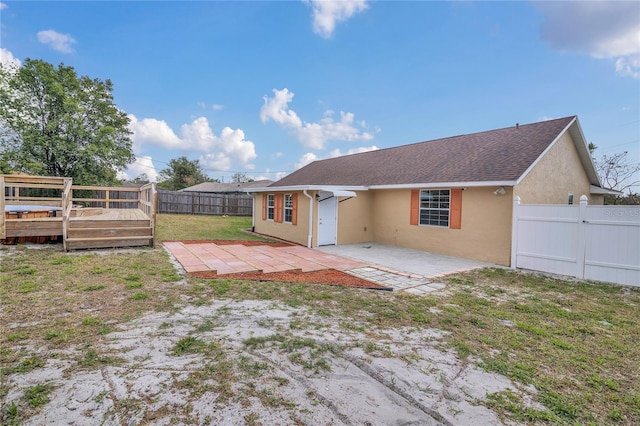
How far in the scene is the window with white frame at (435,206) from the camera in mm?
9234

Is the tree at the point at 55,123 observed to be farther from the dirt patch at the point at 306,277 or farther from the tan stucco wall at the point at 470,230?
the tan stucco wall at the point at 470,230

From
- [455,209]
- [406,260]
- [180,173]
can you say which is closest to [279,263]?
[406,260]

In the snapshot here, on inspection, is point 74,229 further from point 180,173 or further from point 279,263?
point 180,173

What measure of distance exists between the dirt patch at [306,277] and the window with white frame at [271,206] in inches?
270

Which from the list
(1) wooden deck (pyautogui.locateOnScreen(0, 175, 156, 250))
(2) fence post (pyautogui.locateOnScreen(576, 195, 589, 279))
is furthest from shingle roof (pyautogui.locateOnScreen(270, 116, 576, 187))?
(1) wooden deck (pyautogui.locateOnScreen(0, 175, 156, 250))

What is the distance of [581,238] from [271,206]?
10.8 m

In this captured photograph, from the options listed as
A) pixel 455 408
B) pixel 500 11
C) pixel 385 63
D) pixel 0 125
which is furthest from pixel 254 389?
pixel 0 125

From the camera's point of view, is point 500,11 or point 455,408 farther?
point 500,11

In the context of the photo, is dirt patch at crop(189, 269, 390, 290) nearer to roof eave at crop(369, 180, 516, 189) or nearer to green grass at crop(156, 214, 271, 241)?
roof eave at crop(369, 180, 516, 189)

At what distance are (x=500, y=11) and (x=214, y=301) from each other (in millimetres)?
12730

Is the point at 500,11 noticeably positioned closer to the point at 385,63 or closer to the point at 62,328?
the point at 385,63

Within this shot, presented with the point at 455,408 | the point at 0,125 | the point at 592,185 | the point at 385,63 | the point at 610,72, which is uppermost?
the point at 385,63

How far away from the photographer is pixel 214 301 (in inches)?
172

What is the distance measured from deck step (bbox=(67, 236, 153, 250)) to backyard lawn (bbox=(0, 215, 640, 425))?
113 centimetres
